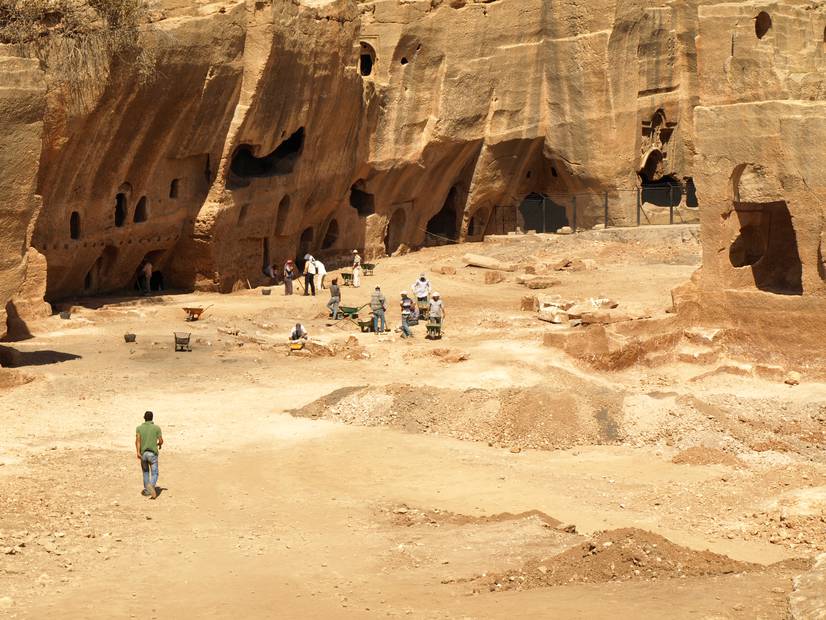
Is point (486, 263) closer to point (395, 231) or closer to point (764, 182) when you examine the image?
point (395, 231)

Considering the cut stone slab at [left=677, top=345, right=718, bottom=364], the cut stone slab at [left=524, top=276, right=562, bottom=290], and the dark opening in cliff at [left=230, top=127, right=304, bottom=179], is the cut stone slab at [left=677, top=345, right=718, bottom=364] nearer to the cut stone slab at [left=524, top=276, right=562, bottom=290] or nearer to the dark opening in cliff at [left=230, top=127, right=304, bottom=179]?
the cut stone slab at [left=524, top=276, right=562, bottom=290]

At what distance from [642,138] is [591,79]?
8.92 feet

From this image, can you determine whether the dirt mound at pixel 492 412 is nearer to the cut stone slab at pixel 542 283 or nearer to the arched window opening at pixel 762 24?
the arched window opening at pixel 762 24

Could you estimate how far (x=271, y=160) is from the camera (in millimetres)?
36688

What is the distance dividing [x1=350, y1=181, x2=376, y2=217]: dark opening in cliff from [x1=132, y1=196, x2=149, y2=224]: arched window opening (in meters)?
9.54

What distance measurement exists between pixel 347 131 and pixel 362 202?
13.0 feet

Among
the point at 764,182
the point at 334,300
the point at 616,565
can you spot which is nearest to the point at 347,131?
the point at 334,300

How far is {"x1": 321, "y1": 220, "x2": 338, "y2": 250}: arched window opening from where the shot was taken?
39.8 meters

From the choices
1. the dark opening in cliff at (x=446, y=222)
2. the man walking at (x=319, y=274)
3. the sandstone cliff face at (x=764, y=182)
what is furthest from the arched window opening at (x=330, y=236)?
the sandstone cliff face at (x=764, y=182)

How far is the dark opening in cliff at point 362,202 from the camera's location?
41.2m

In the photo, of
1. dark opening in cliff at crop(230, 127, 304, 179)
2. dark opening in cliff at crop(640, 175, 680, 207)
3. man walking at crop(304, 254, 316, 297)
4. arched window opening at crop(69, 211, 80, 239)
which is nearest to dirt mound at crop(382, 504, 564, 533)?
arched window opening at crop(69, 211, 80, 239)

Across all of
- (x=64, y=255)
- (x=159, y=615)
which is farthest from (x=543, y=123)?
(x=159, y=615)

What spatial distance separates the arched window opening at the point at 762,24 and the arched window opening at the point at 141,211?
15.1 metres

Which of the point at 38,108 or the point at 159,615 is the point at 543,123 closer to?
the point at 38,108
